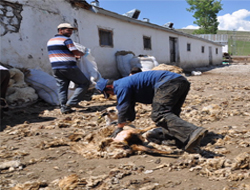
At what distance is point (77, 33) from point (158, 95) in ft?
21.0

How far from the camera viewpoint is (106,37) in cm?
1005

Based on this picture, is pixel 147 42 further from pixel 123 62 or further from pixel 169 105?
pixel 169 105

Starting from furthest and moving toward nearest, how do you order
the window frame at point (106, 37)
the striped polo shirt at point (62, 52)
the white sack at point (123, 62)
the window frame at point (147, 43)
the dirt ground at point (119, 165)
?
the window frame at point (147, 43), the white sack at point (123, 62), the window frame at point (106, 37), the striped polo shirt at point (62, 52), the dirt ground at point (119, 165)

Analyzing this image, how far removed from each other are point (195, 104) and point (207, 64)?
20.3m

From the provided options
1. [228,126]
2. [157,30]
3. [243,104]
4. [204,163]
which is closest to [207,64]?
[157,30]

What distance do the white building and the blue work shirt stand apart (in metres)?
4.61

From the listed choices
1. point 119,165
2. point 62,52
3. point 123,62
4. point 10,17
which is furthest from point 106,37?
point 119,165

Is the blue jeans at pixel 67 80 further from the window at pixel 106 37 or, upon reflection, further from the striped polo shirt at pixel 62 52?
the window at pixel 106 37

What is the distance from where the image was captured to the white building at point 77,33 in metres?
6.14

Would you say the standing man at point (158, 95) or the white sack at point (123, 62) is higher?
the white sack at point (123, 62)

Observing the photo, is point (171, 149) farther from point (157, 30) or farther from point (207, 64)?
point (207, 64)

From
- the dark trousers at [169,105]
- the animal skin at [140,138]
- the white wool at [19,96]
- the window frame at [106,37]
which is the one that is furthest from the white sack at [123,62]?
the dark trousers at [169,105]

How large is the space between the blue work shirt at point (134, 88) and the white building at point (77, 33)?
461cm

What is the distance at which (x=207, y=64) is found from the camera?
23859 millimetres
